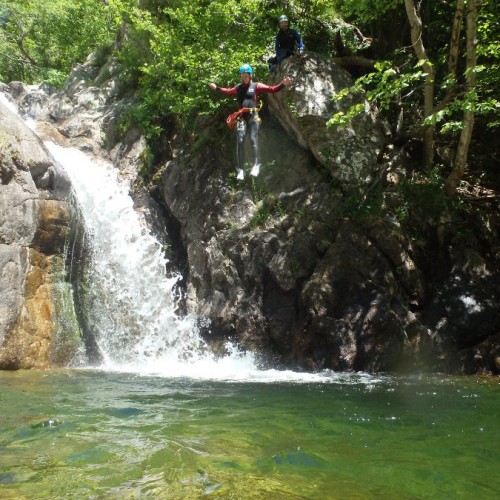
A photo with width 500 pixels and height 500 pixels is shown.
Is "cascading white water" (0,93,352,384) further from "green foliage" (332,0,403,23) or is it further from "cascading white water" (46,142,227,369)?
"green foliage" (332,0,403,23)

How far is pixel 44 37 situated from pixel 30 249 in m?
17.8

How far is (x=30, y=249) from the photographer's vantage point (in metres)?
10.2

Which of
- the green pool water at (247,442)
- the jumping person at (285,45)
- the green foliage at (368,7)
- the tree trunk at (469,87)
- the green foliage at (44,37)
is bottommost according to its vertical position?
the green pool water at (247,442)

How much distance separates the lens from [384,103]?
31.1 feet

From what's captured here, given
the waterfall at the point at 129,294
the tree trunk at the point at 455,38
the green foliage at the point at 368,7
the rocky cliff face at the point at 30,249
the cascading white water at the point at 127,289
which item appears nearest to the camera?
the tree trunk at the point at 455,38

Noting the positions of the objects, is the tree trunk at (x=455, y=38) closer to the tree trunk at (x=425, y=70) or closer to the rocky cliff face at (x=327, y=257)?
the tree trunk at (x=425, y=70)

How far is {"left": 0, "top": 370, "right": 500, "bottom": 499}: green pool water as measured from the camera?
3.26m

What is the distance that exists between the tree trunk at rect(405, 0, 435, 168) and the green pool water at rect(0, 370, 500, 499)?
5.72 m

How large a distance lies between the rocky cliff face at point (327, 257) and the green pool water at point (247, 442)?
265 centimetres

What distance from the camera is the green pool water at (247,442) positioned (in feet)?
10.7

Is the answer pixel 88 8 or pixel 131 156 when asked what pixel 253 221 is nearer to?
pixel 131 156

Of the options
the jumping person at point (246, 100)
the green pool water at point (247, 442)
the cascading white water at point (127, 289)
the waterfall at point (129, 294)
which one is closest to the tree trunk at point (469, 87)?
the jumping person at point (246, 100)

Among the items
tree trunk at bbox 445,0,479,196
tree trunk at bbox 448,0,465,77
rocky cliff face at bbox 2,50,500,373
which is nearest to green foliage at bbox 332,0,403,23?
rocky cliff face at bbox 2,50,500,373

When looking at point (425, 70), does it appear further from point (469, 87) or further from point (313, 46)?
point (313, 46)
